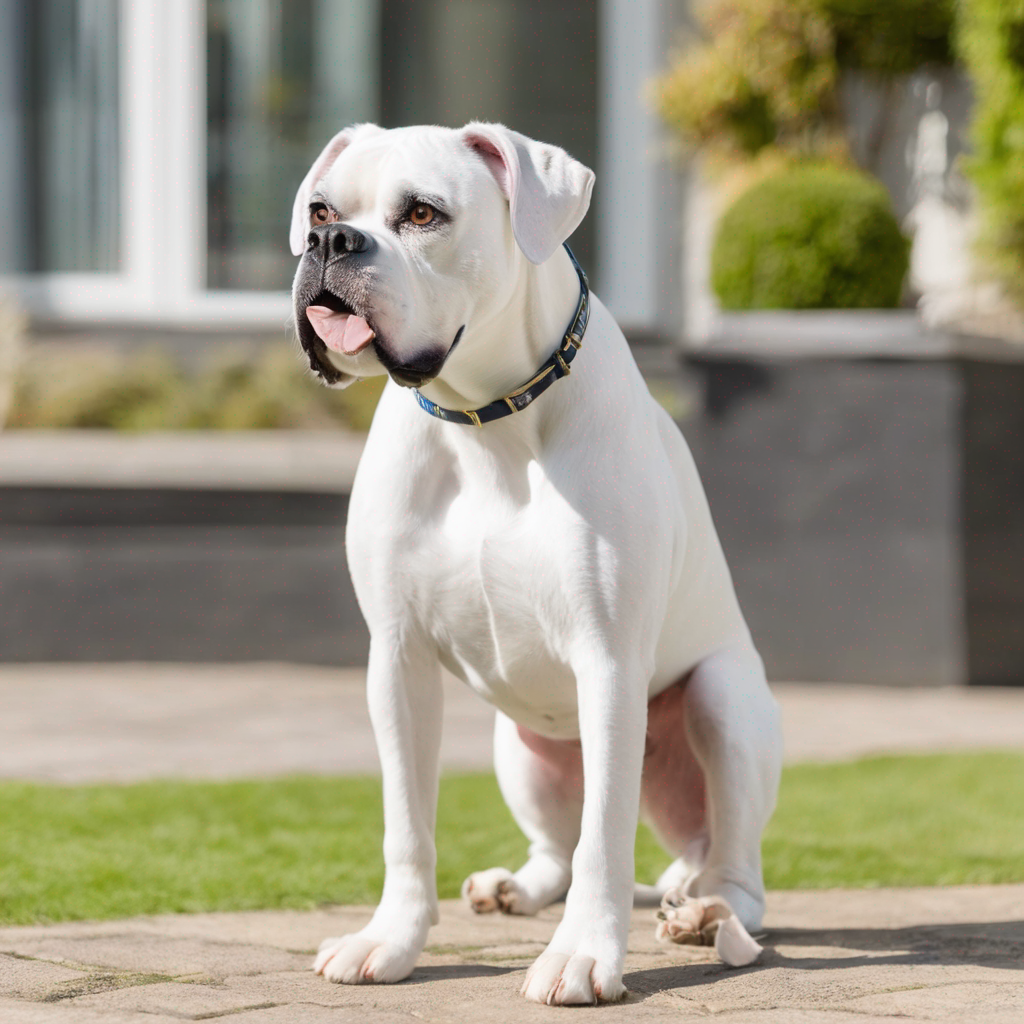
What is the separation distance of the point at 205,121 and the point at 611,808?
828 cm

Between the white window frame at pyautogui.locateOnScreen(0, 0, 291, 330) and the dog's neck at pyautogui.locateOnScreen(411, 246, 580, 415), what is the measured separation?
728cm

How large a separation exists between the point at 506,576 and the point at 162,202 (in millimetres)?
7913

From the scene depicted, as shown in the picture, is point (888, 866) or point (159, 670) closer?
point (888, 866)

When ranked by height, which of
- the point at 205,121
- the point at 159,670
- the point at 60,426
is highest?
the point at 205,121

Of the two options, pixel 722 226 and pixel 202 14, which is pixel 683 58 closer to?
pixel 722 226

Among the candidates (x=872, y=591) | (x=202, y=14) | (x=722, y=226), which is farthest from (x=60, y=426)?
(x=872, y=591)

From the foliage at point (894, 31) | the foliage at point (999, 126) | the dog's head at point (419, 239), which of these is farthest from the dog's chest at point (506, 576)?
the foliage at point (894, 31)

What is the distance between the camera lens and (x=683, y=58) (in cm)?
969

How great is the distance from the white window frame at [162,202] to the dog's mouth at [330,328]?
7.38 metres

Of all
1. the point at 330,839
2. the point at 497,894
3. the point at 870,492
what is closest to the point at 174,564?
the point at 870,492

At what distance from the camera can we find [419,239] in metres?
2.54

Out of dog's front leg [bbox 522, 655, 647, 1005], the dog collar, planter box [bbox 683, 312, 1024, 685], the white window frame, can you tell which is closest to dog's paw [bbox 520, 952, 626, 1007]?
dog's front leg [bbox 522, 655, 647, 1005]

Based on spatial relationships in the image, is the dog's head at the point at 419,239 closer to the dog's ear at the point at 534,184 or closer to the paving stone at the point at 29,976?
the dog's ear at the point at 534,184

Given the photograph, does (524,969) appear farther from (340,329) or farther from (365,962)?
(340,329)
